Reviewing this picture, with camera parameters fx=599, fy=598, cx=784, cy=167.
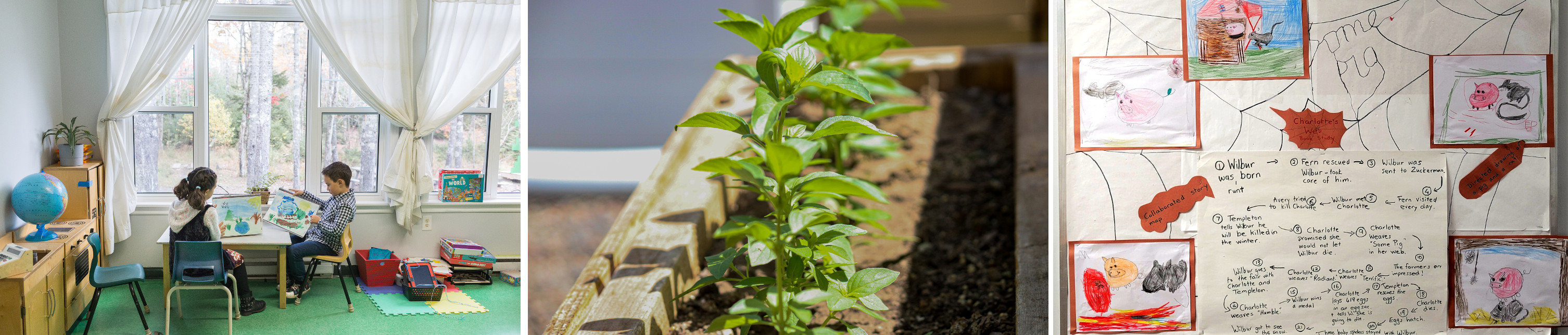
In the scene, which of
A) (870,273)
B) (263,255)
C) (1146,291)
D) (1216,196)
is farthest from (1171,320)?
(263,255)

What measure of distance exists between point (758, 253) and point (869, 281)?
0.51 feet

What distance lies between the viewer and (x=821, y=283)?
2.42ft

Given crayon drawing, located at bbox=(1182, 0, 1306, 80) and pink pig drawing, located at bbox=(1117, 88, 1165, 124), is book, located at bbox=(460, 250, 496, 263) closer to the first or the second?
pink pig drawing, located at bbox=(1117, 88, 1165, 124)

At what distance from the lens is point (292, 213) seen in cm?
126

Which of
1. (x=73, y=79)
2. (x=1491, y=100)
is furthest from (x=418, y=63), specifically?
→ (x=1491, y=100)

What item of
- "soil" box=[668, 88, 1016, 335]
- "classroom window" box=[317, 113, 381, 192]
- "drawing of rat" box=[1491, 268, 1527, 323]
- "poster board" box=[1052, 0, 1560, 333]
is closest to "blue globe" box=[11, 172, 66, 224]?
"classroom window" box=[317, 113, 381, 192]

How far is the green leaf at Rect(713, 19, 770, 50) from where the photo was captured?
0.73 m

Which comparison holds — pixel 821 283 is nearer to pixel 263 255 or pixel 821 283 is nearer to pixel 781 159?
pixel 781 159

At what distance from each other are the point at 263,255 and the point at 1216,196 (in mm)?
1817

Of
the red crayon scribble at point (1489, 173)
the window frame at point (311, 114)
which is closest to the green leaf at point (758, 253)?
the window frame at point (311, 114)

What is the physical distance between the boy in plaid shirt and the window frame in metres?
0.02

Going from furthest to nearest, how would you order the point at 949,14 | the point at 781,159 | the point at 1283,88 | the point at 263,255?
1. the point at 263,255
2. the point at 949,14
3. the point at 1283,88
4. the point at 781,159

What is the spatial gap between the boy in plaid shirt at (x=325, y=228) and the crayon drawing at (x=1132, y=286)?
1.47 m

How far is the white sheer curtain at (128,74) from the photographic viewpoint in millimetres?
1135
